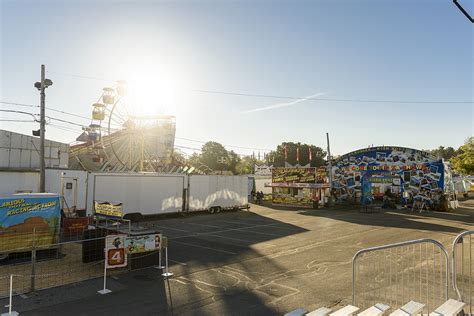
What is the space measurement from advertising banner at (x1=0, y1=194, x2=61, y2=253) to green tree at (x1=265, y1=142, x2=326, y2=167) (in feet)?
249

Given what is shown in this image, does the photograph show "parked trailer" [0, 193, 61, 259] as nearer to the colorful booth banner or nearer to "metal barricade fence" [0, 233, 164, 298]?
"metal barricade fence" [0, 233, 164, 298]

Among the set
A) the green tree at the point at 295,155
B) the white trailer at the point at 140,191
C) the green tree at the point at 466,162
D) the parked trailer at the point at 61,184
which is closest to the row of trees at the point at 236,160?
the green tree at the point at 295,155

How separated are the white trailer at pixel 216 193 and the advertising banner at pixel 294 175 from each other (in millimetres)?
7541

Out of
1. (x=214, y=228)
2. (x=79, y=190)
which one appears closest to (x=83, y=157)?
(x=79, y=190)

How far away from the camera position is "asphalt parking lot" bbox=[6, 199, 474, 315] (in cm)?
863

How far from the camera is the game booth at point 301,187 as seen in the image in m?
37.4

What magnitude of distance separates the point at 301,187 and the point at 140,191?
1909cm

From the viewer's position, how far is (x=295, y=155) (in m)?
89.8

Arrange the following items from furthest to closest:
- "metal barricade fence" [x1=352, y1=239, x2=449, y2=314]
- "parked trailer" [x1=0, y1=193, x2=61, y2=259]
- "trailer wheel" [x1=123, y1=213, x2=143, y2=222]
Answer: "trailer wheel" [x1=123, y1=213, x2=143, y2=222] < "parked trailer" [x1=0, y1=193, x2=61, y2=259] < "metal barricade fence" [x1=352, y1=239, x2=449, y2=314]

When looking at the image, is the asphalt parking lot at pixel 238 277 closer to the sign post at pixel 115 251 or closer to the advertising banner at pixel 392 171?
the sign post at pixel 115 251

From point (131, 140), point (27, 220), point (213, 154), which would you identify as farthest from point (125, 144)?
point (213, 154)

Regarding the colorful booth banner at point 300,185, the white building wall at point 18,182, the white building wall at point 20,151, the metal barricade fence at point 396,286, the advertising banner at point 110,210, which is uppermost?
the white building wall at point 20,151

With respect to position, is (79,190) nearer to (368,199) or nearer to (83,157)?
(83,157)

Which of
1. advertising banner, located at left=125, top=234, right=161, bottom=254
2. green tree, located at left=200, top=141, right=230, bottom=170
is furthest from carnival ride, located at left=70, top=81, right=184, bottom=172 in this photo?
green tree, located at left=200, top=141, right=230, bottom=170
